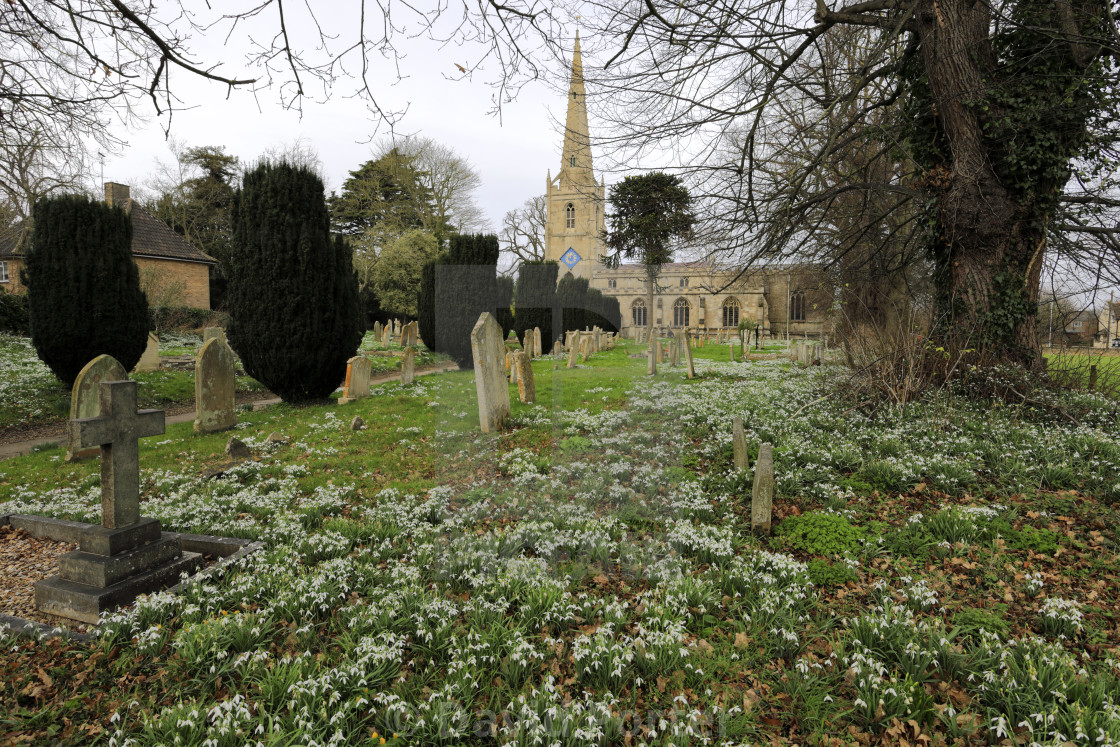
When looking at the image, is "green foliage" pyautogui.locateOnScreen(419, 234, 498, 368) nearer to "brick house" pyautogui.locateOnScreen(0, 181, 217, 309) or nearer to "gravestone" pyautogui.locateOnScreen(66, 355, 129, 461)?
"gravestone" pyautogui.locateOnScreen(66, 355, 129, 461)

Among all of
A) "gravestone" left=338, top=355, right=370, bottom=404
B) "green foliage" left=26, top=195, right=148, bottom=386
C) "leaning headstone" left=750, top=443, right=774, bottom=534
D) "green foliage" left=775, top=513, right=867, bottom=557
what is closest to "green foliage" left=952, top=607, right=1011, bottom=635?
"green foliage" left=775, top=513, right=867, bottom=557

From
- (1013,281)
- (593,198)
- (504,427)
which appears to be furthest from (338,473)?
(1013,281)

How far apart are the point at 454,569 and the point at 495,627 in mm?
933

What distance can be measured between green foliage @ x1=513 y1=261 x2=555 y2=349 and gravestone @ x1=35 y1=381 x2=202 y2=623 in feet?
66.9

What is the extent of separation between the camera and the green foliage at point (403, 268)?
29984 mm

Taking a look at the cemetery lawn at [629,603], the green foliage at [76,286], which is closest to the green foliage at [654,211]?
the cemetery lawn at [629,603]

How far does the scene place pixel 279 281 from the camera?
1128 centimetres

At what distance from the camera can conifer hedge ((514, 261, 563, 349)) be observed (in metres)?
24.6

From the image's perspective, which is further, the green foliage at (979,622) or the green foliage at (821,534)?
the green foliage at (821,534)

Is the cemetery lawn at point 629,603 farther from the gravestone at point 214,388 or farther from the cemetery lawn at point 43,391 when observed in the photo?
the cemetery lawn at point 43,391

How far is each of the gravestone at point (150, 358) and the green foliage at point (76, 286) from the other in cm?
298

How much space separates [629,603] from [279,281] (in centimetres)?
1061

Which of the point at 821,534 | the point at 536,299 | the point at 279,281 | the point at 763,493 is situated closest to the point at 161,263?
the point at 536,299

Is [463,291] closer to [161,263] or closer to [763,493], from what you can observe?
[763,493]
